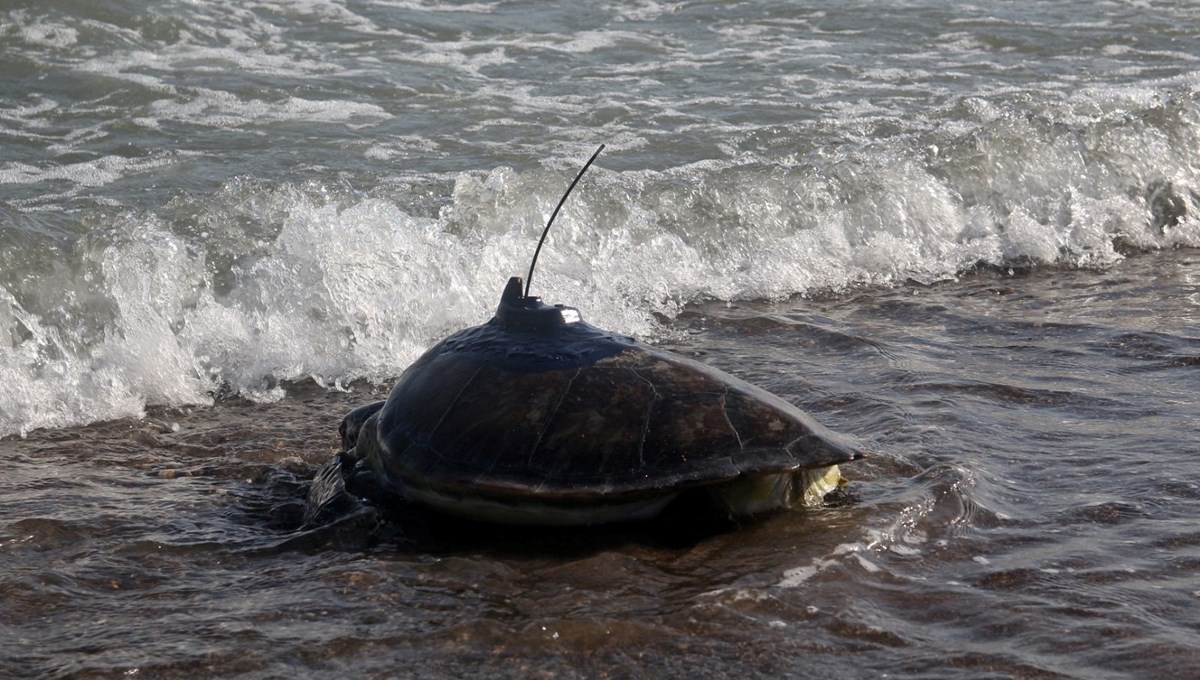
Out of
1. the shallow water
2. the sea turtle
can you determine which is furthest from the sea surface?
the sea turtle

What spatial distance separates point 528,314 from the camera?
12.7 feet

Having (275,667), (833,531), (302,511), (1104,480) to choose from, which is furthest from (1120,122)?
(275,667)

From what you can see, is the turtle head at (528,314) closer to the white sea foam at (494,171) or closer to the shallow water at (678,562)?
the shallow water at (678,562)

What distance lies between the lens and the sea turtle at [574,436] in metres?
3.44

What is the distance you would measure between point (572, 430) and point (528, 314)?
49 cm

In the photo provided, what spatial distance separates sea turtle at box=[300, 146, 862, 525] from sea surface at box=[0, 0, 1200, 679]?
125 millimetres

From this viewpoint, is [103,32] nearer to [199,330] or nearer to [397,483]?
[199,330]

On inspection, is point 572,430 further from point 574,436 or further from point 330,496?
point 330,496

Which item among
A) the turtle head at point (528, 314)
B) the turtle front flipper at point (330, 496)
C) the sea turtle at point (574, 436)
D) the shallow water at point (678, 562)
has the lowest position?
the shallow water at point (678, 562)

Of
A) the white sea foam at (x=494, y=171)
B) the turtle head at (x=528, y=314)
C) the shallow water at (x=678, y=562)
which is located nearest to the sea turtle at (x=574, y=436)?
the turtle head at (x=528, y=314)

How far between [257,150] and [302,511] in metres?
4.93

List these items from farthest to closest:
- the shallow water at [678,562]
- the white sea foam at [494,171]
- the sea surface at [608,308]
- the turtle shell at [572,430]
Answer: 1. the white sea foam at [494,171]
2. the turtle shell at [572,430]
3. the sea surface at [608,308]
4. the shallow water at [678,562]

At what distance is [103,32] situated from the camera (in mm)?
10633

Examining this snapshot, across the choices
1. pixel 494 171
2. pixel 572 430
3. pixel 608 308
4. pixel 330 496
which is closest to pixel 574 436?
pixel 572 430
